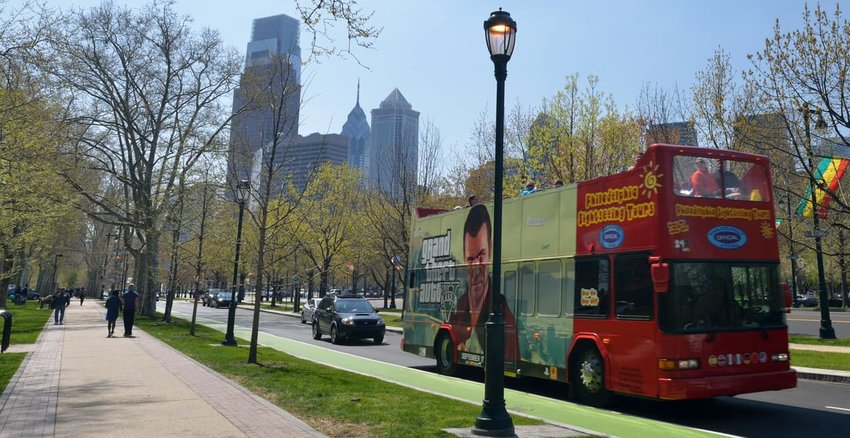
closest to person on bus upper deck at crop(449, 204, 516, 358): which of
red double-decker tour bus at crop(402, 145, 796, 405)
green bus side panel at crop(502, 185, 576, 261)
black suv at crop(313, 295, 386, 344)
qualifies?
green bus side panel at crop(502, 185, 576, 261)

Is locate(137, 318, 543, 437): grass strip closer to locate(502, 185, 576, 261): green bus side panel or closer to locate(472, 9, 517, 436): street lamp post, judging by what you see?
locate(472, 9, 517, 436): street lamp post

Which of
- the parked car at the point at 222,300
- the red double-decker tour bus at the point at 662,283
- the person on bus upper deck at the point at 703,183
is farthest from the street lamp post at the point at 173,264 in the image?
the parked car at the point at 222,300

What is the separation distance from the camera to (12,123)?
15930mm

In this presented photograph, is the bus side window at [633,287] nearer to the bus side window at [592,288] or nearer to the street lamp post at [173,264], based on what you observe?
the bus side window at [592,288]

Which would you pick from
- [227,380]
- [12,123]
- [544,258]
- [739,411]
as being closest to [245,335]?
[12,123]

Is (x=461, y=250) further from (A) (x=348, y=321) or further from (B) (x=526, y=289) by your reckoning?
(A) (x=348, y=321)

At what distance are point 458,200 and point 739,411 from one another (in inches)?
1086

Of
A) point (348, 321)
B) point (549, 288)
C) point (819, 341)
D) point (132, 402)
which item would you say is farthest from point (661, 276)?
point (819, 341)

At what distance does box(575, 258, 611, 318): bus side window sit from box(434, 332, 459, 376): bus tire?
4591mm

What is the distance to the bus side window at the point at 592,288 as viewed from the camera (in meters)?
10.1

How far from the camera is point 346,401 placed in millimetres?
9547

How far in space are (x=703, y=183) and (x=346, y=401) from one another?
6.25 metres

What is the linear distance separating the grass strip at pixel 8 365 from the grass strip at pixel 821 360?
17.1 m

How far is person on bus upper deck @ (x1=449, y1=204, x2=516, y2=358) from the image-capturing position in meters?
13.4
